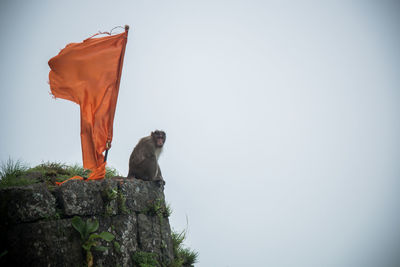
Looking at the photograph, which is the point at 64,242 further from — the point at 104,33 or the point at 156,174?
the point at 104,33

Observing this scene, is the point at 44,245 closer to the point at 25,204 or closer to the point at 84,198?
the point at 25,204

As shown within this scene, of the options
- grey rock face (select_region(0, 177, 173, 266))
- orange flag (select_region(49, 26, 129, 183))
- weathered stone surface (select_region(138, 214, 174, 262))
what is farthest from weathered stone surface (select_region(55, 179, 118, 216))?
weathered stone surface (select_region(138, 214, 174, 262))

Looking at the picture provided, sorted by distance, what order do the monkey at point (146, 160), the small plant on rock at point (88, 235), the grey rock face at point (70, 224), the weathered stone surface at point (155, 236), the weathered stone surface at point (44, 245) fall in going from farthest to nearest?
the monkey at point (146, 160), the weathered stone surface at point (155, 236), the small plant on rock at point (88, 235), the grey rock face at point (70, 224), the weathered stone surface at point (44, 245)

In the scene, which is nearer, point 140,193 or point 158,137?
point 140,193

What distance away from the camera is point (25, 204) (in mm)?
5539

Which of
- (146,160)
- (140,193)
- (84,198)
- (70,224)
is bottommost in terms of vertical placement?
(70,224)

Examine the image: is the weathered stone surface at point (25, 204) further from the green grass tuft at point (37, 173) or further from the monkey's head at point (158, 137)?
the monkey's head at point (158, 137)

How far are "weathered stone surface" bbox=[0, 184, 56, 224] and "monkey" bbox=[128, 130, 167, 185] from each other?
363 centimetres

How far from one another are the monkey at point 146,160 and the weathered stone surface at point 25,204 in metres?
3.63

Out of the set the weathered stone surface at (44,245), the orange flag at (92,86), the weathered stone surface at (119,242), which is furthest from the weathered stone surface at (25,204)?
the orange flag at (92,86)

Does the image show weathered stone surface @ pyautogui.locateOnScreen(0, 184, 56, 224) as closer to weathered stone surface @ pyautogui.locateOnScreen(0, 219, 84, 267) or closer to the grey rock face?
the grey rock face

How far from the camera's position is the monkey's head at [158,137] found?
1007 centimetres

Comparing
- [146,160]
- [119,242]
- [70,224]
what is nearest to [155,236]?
[119,242]

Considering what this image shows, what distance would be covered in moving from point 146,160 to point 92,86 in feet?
9.36
